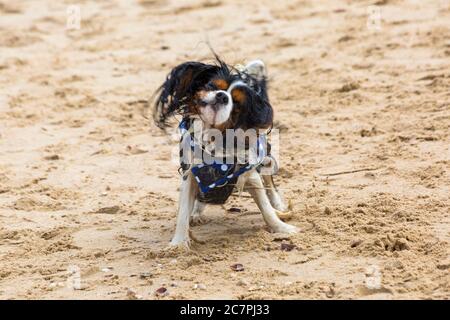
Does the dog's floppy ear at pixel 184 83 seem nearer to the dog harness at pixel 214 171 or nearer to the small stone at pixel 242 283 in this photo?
the dog harness at pixel 214 171

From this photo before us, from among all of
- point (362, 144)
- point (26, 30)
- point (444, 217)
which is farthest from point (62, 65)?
point (444, 217)

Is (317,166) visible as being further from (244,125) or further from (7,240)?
(7,240)

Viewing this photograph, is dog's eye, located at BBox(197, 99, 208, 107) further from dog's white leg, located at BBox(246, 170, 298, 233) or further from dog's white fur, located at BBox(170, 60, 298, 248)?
dog's white leg, located at BBox(246, 170, 298, 233)

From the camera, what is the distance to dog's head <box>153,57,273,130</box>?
3.78 m

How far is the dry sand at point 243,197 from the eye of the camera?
3.77 m

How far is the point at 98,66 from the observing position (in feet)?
25.4

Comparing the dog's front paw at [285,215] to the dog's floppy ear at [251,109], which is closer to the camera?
the dog's floppy ear at [251,109]

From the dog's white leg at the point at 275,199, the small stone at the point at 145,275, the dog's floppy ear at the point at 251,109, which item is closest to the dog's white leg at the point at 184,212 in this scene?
the small stone at the point at 145,275

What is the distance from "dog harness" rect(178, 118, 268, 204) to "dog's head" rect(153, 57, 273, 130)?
123 mm

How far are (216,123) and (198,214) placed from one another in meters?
0.84

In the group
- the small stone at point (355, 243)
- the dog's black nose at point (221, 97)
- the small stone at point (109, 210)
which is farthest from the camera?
the small stone at point (109, 210)

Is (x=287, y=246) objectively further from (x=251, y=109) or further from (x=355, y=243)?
(x=251, y=109)

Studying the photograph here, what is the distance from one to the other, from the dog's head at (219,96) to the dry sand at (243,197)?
633 mm
